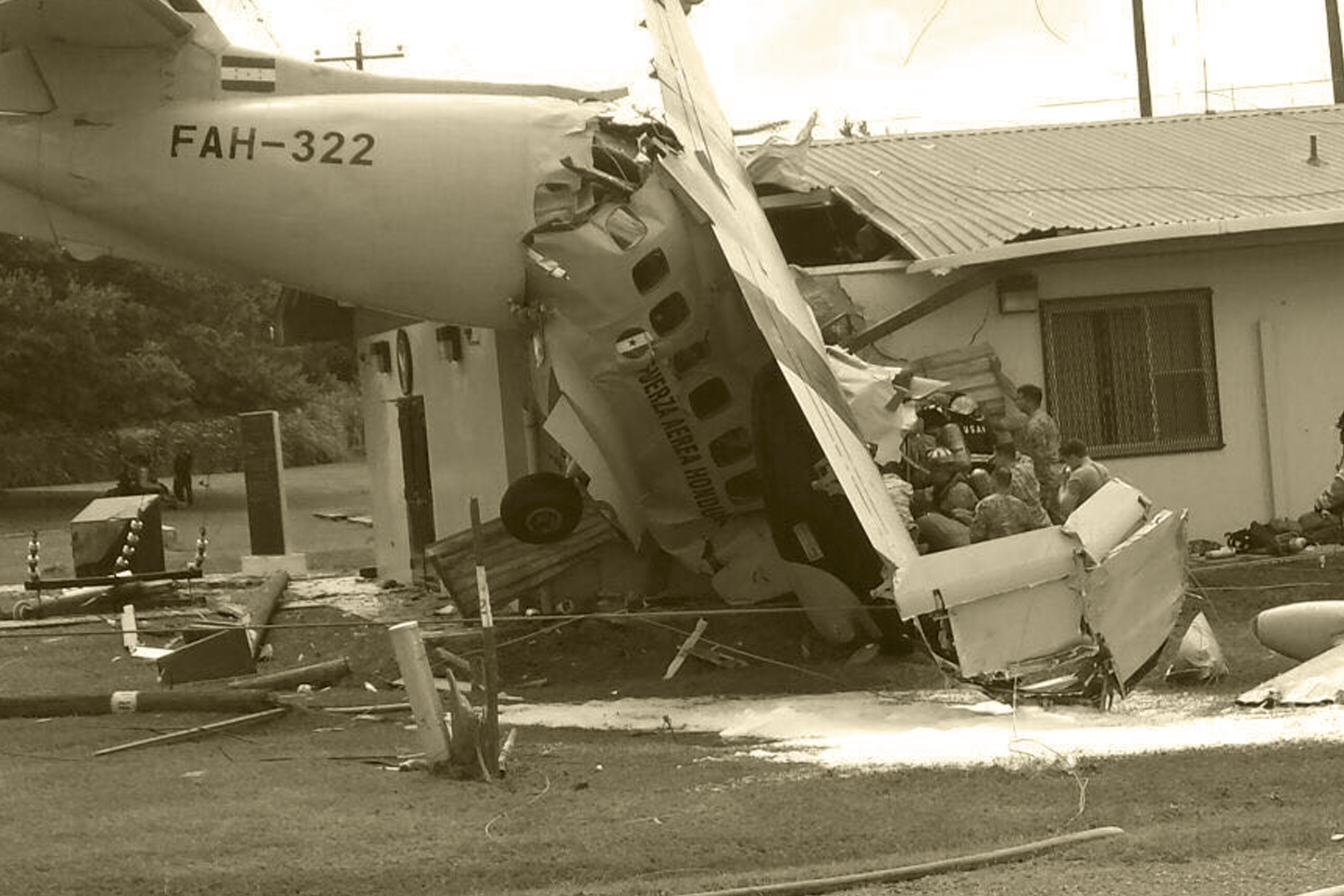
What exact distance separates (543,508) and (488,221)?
8.36ft

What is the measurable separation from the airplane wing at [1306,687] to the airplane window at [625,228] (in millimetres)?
5754

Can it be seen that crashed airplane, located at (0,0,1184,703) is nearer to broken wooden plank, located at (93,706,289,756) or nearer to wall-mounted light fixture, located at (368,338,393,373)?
broken wooden plank, located at (93,706,289,756)

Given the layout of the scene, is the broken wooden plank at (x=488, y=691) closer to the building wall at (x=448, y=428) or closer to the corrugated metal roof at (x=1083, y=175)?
the building wall at (x=448, y=428)

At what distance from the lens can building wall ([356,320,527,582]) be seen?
23031mm

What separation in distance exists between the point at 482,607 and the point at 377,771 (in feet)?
4.18

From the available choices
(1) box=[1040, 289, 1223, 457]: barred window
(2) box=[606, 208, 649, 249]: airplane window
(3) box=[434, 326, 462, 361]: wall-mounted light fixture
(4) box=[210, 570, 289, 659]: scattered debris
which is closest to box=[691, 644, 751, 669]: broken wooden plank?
(2) box=[606, 208, 649, 249]: airplane window

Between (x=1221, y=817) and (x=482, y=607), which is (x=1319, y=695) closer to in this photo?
(x=1221, y=817)

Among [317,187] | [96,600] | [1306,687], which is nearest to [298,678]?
[317,187]

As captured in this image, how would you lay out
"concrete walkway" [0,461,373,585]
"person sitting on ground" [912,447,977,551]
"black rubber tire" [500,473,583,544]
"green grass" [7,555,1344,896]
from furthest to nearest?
"concrete walkway" [0,461,373,585]
"black rubber tire" [500,473,583,544]
"person sitting on ground" [912,447,977,551]
"green grass" [7,555,1344,896]

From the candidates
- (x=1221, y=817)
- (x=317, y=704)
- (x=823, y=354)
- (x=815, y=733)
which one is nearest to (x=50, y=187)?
(x=317, y=704)

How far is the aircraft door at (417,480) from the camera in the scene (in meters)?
26.9

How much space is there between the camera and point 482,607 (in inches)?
500

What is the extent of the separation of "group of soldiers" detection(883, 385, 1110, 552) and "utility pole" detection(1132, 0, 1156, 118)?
2432cm

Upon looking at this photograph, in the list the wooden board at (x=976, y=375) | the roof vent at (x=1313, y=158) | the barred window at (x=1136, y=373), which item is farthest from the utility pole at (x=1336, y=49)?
the wooden board at (x=976, y=375)
